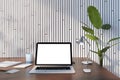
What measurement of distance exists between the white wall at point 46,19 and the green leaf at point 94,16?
24 cm

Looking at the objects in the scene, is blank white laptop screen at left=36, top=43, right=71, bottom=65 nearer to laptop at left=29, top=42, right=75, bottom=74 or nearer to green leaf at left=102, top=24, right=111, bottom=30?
laptop at left=29, top=42, right=75, bottom=74

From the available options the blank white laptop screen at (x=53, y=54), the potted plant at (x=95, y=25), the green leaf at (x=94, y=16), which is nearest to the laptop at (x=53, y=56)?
the blank white laptop screen at (x=53, y=54)

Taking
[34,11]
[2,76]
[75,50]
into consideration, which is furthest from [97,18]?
[2,76]

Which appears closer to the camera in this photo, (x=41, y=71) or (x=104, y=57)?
(x=41, y=71)

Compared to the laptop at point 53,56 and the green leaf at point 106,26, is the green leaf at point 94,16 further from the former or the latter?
the laptop at point 53,56

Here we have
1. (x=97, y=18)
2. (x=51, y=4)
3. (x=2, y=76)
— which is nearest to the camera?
(x=2, y=76)

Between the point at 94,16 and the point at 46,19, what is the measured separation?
30.1 inches

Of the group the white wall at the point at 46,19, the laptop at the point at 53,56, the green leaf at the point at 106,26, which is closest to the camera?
the laptop at the point at 53,56

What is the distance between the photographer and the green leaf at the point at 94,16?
284 cm

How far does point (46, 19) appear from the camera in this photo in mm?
3092

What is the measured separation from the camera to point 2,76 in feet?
5.46

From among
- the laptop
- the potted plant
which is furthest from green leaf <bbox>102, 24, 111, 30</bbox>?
the laptop

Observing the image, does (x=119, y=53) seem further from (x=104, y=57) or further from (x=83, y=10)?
(x=83, y=10)

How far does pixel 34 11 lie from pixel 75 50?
91 cm
